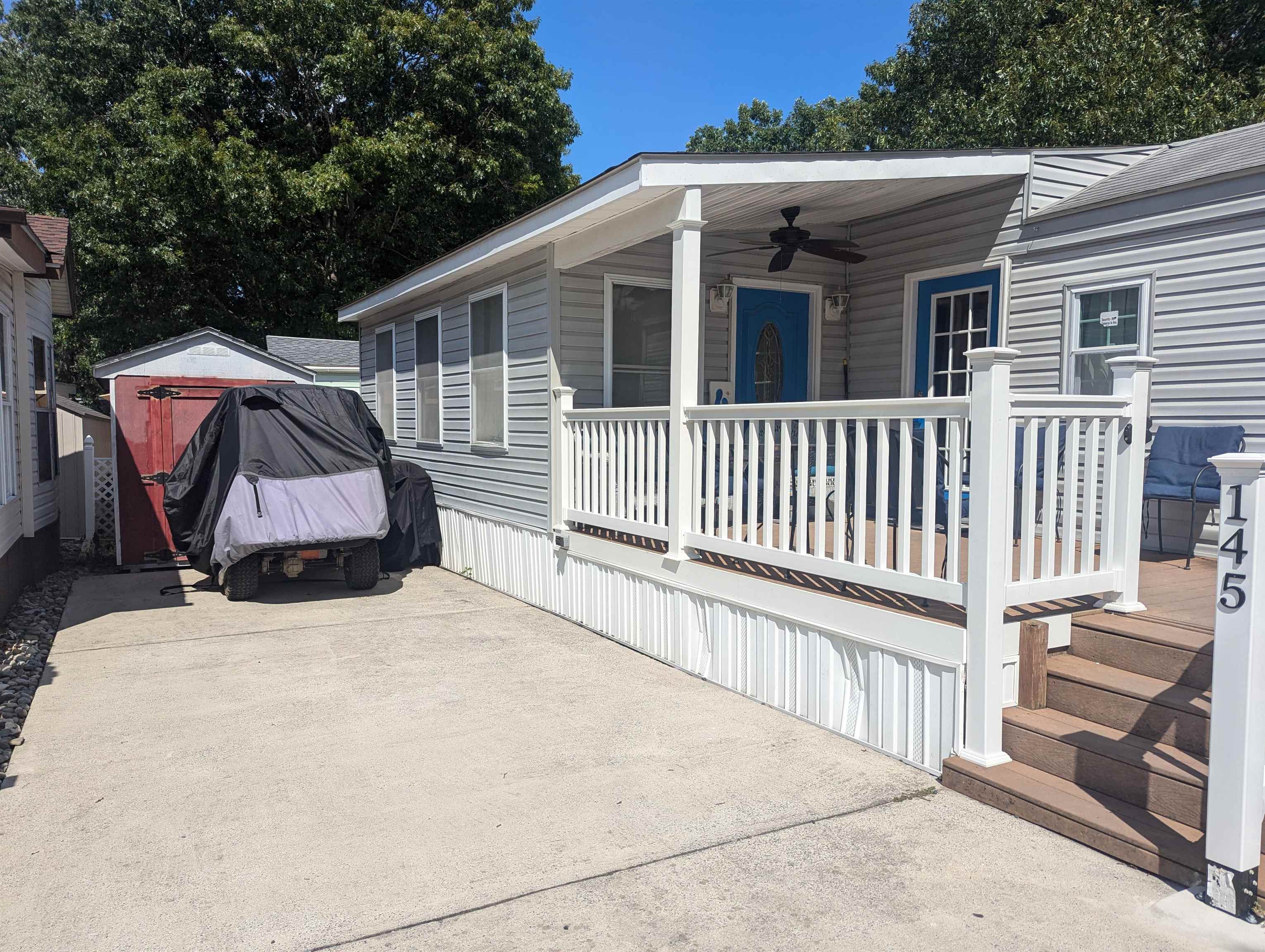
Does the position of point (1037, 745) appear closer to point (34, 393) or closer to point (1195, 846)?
point (1195, 846)

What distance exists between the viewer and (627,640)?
249 inches

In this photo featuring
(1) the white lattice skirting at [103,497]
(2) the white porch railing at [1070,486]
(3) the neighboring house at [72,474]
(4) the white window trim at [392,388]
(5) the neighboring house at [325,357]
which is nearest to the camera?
(2) the white porch railing at [1070,486]

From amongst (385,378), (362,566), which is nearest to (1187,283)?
(362,566)

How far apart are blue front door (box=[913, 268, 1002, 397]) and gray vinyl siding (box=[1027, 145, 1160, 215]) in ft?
1.92

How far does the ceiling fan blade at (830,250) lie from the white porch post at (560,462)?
216 centimetres

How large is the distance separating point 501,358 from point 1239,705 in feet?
21.0

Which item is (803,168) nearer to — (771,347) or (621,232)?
(621,232)

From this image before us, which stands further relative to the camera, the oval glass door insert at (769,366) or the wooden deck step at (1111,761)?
the oval glass door insert at (769,366)

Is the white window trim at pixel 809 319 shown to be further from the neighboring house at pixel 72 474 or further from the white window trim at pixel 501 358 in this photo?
the neighboring house at pixel 72 474

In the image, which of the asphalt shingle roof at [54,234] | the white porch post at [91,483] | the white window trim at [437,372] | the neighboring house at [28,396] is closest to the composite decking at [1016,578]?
the white window trim at [437,372]

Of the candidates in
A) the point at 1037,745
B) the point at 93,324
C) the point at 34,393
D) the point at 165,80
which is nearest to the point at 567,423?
the point at 1037,745

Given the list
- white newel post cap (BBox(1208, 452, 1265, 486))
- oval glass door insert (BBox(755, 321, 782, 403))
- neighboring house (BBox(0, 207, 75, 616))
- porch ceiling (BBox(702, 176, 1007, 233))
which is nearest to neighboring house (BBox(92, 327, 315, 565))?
neighboring house (BBox(0, 207, 75, 616))

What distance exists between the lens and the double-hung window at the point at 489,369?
8039mm

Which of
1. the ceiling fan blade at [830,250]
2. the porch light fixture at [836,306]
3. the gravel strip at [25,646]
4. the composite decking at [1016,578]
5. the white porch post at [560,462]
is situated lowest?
the gravel strip at [25,646]
